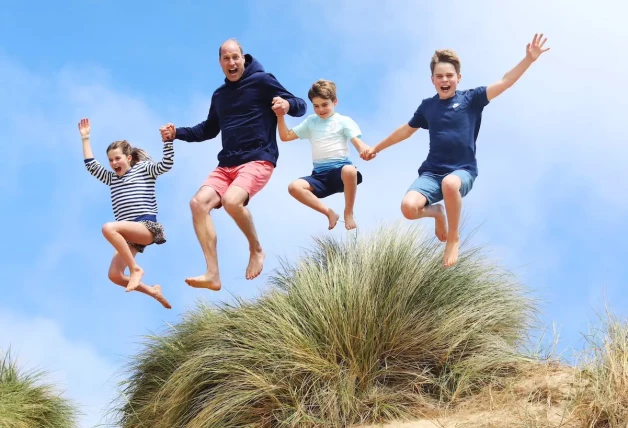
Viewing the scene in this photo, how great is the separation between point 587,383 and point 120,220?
4565 millimetres

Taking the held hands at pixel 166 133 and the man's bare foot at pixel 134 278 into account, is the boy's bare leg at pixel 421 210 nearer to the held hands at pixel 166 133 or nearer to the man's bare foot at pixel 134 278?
the held hands at pixel 166 133

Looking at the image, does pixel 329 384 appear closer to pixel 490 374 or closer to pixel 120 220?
pixel 490 374

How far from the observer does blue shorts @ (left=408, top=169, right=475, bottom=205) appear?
Result: 6980 mm

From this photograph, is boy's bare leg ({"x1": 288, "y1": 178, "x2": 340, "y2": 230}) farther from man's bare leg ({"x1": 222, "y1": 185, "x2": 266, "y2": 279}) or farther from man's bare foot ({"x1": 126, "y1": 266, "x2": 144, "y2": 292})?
man's bare foot ({"x1": 126, "y1": 266, "x2": 144, "y2": 292})

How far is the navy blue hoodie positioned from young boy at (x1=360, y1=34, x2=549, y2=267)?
1456 millimetres

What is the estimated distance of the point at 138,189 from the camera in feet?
26.6

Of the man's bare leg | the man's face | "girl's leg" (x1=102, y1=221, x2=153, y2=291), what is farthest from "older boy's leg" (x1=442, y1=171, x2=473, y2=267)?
"girl's leg" (x1=102, y1=221, x2=153, y2=291)

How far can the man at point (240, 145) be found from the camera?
25.3ft

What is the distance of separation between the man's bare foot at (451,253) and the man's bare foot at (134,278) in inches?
118

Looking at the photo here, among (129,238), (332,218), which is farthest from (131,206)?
(332,218)

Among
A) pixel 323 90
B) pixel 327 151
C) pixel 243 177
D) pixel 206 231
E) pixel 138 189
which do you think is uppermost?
pixel 323 90

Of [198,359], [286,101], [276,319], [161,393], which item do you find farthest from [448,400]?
Answer: [286,101]

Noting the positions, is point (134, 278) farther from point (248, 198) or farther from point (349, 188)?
point (349, 188)

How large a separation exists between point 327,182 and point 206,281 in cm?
150
